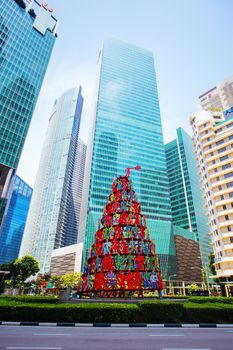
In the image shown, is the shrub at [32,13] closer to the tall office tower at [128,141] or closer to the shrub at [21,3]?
the shrub at [21,3]

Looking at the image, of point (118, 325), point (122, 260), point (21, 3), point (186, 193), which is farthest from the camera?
point (186, 193)

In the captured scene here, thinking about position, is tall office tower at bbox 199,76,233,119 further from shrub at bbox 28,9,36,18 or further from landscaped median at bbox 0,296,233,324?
landscaped median at bbox 0,296,233,324

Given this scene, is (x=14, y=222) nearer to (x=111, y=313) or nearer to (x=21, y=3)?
(x=21, y=3)

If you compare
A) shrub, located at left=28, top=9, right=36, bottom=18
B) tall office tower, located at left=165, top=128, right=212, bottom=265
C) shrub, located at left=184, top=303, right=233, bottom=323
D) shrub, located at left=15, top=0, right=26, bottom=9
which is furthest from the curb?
tall office tower, located at left=165, top=128, right=212, bottom=265

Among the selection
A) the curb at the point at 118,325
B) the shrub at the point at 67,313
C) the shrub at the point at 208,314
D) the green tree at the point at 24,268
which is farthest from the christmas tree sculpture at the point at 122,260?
the green tree at the point at 24,268

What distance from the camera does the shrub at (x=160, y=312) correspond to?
14.8 m

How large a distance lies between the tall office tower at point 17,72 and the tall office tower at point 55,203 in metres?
99.9

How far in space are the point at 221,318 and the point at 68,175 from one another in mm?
177449

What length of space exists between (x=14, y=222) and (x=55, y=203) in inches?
1562

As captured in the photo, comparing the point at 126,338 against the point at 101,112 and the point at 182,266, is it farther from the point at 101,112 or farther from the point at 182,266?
the point at 101,112

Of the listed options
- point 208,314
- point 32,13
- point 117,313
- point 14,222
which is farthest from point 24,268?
point 14,222

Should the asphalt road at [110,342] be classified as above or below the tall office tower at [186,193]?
below

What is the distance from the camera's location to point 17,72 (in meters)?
73.8

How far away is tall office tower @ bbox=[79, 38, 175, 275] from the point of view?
9525cm
